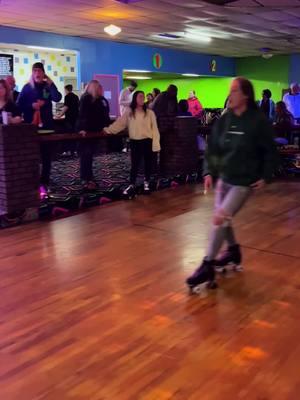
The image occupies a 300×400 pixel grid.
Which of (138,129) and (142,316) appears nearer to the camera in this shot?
(142,316)

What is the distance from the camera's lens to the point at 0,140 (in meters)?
5.05

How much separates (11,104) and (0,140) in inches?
25.5

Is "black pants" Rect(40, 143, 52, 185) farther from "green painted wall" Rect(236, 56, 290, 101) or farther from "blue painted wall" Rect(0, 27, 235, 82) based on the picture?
"green painted wall" Rect(236, 56, 290, 101)

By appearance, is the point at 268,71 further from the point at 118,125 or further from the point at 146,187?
the point at 118,125

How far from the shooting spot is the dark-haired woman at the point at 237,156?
3203 millimetres

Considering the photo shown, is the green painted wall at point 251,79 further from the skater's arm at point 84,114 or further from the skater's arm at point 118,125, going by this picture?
the skater's arm at point 84,114

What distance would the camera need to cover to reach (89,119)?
6449mm

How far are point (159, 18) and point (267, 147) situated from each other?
6739 mm

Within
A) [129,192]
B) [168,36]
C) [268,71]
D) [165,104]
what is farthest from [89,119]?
[268,71]

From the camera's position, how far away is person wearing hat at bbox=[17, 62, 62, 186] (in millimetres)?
5926

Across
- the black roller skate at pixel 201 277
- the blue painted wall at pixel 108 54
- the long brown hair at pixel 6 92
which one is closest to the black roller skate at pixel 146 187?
the long brown hair at pixel 6 92

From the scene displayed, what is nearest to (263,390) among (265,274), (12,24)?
(265,274)

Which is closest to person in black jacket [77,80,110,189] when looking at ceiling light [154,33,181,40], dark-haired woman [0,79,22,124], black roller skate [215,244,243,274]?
dark-haired woman [0,79,22,124]

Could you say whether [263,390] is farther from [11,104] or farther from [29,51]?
[29,51]
